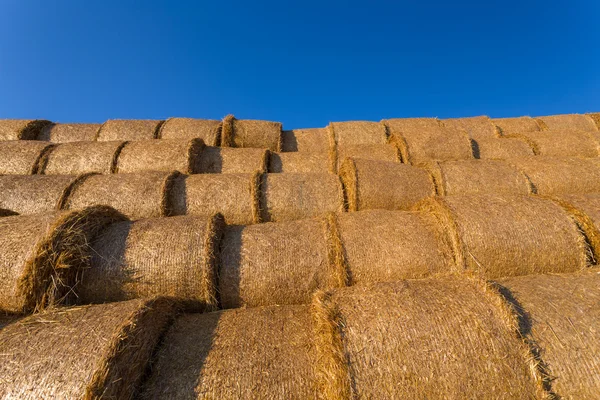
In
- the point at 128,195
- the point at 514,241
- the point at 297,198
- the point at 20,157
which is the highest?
the point at 20,157

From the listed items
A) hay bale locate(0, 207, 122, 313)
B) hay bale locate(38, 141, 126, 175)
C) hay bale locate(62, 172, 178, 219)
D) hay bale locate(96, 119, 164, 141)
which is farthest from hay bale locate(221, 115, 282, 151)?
hay bale locate(0, 207, 122, 313)

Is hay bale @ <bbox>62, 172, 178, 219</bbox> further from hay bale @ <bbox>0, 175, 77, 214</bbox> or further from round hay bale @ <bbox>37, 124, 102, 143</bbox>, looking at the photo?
round hay bale @ <bbox>37, 124, 102, 143</bbox>

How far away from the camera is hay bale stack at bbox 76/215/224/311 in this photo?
2.99 metres

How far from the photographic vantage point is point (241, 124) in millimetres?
7027

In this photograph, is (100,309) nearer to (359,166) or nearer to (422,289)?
(422,289)

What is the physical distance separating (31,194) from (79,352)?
3.46 meters

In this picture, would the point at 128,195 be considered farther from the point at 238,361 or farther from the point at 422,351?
the point at 422,351

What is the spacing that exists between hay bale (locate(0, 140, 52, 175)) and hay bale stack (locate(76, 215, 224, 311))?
3.77 metres

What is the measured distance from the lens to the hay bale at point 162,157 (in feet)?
17.8

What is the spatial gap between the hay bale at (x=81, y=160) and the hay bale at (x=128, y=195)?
3.58 ft

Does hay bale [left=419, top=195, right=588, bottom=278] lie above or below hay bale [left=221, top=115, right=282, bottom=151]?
below

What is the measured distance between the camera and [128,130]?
706 cm

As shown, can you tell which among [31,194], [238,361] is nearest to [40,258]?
[238,361]

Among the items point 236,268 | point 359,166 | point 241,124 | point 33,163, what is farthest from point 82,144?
point 359,166
